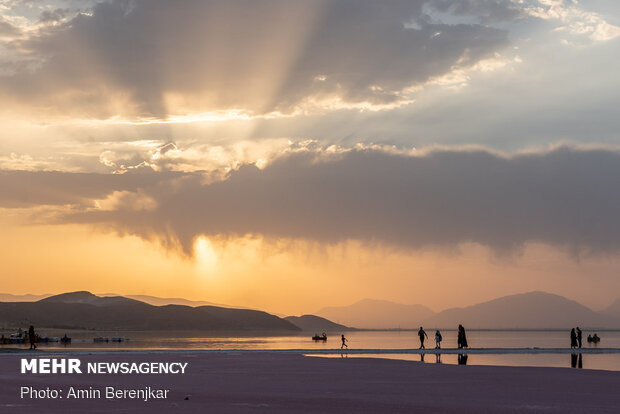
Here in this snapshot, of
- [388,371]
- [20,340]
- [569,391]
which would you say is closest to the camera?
[569,391]

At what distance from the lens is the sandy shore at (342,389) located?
77.2 feet

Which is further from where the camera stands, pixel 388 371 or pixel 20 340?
pixel 20 340

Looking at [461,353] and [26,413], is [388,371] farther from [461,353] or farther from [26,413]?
[461,353]

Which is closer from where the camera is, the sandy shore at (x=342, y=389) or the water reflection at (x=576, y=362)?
the sandy shore at (x=342, y=389)

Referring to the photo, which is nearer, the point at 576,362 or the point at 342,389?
the point at 342,389

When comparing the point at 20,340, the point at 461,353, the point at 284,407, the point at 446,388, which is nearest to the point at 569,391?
the point at 446,388

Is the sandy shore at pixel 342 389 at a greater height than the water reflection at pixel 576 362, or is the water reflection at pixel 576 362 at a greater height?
the sandy shore at pixel 342 389

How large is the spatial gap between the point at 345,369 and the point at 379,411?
19.3m

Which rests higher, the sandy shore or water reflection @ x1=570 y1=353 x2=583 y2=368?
the sandy shore

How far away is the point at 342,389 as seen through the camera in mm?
29938

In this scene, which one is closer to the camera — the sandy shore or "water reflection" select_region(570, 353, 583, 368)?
the sandy shore

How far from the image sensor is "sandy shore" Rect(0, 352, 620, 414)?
23.5 metres

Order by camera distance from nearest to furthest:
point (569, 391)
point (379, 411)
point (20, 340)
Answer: point (379, 411) → point (569, 391) → point (20, 340)

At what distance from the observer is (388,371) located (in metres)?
40.5
